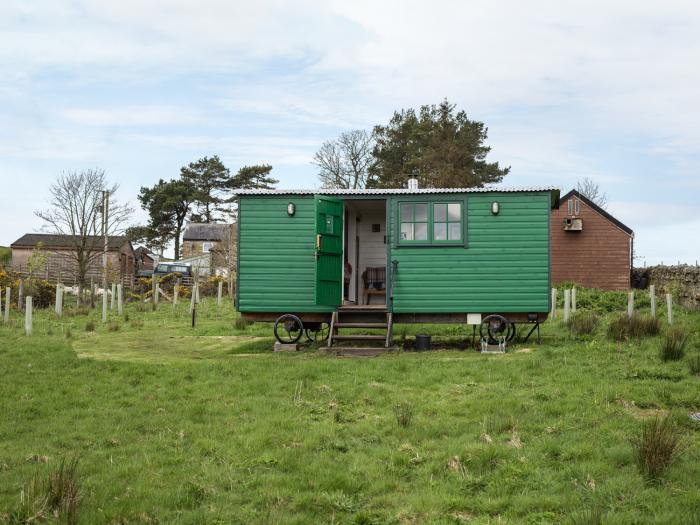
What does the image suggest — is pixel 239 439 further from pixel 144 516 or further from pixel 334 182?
pixel 334 182

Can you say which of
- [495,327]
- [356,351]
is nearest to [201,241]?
[495,327]

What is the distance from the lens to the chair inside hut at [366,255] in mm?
15648

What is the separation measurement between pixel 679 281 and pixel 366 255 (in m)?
13.2

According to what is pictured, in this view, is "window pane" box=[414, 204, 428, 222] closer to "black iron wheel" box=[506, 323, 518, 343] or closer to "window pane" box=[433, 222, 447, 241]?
"window pane" box=[433, 222, 447, 241]

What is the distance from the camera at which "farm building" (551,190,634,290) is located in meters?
31.5

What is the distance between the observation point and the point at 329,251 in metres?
13.5

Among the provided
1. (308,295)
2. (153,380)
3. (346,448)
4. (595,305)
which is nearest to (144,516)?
(346,448)

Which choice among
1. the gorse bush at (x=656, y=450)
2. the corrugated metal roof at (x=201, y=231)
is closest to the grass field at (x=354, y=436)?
the gorse bush at (x=656, y=450)

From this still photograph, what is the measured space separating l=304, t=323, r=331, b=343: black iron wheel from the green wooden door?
1130 millimetres

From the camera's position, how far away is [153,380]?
31.9 feet

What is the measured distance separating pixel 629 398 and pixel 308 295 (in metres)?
7.24

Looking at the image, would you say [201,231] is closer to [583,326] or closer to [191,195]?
[191,195]

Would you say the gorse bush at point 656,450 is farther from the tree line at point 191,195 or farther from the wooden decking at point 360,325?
the tree line at point 191,195

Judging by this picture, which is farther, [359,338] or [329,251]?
[329,251]
